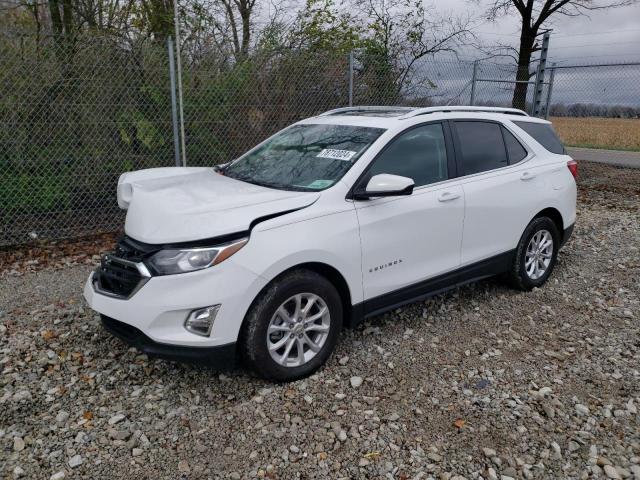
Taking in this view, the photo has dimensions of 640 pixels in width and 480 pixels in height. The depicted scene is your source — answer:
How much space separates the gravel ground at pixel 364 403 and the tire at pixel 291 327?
15cm

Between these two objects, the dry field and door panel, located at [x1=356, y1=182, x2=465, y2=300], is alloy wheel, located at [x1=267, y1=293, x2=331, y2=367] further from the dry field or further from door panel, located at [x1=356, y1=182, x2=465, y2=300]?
the dry field

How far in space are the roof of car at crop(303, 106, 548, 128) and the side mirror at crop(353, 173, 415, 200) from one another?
2.00 feet

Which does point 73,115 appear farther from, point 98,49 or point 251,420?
point 251,420

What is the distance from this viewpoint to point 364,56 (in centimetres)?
826

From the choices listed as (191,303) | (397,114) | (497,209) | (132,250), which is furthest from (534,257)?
(132,250)

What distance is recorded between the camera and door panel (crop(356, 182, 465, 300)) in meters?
3.52

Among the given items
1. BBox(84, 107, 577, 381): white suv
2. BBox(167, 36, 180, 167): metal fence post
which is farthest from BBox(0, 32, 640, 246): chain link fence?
BBox(84, 107, 577, 381): white suv

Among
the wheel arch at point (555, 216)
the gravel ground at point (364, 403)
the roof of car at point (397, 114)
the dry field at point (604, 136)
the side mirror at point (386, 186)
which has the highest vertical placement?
the roof of car at point (397, 114)

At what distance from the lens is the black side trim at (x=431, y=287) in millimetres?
3613

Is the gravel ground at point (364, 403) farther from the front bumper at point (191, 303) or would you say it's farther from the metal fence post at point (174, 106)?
the metal fence post at point (174, 106)

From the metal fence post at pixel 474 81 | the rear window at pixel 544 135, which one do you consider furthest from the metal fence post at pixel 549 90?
the rear window at pixel 544 135

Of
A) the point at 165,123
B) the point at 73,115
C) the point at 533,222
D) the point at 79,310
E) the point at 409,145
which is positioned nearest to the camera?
the point at 409,145

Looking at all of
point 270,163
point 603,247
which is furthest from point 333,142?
point 603,247

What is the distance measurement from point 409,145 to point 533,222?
63.2 inches
